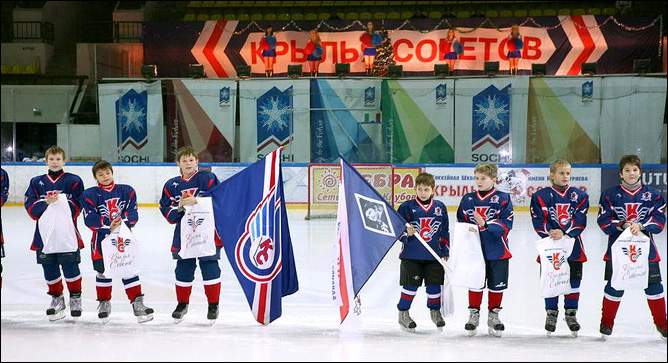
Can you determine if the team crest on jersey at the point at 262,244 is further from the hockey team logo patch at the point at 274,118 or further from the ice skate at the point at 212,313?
the hockey team logo patch at the point at 274,118

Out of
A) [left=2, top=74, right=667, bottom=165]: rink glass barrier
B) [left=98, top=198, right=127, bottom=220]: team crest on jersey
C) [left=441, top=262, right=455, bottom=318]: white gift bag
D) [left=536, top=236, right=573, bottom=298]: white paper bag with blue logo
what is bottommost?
[left=441, top=262, right=455, bottom=318]: white gift bag

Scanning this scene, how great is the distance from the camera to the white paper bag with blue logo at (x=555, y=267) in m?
4.77

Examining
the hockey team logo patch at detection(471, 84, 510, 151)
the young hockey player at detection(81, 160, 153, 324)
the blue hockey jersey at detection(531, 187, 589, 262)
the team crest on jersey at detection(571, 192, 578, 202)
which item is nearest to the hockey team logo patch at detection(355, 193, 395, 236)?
the blue hockey jersey at detection(531, 187, 589, 262)

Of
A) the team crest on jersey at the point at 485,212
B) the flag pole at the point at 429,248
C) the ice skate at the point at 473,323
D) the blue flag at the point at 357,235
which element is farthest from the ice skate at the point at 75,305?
the team crest on jersey at the point at 485,212

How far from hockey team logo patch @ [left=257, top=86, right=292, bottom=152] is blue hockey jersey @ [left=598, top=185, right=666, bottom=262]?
10.3m

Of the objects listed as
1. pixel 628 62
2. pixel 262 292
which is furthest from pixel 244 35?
pixel 262 292

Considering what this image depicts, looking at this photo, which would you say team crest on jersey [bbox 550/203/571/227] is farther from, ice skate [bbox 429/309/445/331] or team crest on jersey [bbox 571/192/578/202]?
ice skate [bbox 429/309/445/331]

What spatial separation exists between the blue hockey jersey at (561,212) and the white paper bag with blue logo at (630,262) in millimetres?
236

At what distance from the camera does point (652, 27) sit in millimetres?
17062

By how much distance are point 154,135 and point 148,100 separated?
0.74 meters

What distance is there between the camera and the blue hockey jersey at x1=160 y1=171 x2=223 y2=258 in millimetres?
5191

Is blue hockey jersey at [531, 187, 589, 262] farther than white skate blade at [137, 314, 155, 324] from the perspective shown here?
No

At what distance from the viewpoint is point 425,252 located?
16.2 ft

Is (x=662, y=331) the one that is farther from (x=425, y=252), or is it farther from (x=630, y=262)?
(x=425, y=252)
